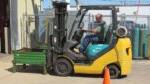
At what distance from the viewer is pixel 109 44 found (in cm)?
1370

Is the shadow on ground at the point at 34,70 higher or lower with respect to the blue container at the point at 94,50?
lower

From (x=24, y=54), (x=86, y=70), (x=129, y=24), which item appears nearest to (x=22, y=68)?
(x=24, y=54)

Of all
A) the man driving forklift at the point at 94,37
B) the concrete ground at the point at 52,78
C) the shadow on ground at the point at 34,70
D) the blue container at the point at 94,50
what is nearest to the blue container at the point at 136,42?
the concrete ground at the point at 52,78

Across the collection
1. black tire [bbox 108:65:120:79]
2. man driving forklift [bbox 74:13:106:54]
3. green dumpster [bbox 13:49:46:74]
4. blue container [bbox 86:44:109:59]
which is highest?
man driving forklift [bbox 74:13:106:54]

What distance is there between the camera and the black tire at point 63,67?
14.0m

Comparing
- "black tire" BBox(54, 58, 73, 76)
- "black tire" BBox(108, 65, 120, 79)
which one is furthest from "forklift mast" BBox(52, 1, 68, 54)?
"black tire" BBox(108, 65, 120, 79)

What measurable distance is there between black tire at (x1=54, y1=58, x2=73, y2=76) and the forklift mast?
15.2 inches

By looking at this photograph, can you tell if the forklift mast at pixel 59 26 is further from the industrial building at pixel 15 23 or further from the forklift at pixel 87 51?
the industrial building at pixel 15 23

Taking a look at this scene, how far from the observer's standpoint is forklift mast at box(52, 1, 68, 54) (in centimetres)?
1430

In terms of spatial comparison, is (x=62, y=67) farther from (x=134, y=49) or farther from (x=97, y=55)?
(x=134, y=49)

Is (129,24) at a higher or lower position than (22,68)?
higher

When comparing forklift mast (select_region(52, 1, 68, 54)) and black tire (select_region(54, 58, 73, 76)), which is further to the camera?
forklift mast (select_region(52, 1, 68, 54))

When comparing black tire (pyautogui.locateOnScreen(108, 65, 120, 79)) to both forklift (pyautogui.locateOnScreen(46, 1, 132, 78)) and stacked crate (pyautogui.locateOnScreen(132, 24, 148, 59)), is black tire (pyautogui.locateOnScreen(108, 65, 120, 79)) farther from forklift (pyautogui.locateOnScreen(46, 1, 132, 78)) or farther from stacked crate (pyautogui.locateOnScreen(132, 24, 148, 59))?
stacked crate (pyautogui.locateOnScreen(132, 24, 148, 59))

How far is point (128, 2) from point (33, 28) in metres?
17.7
